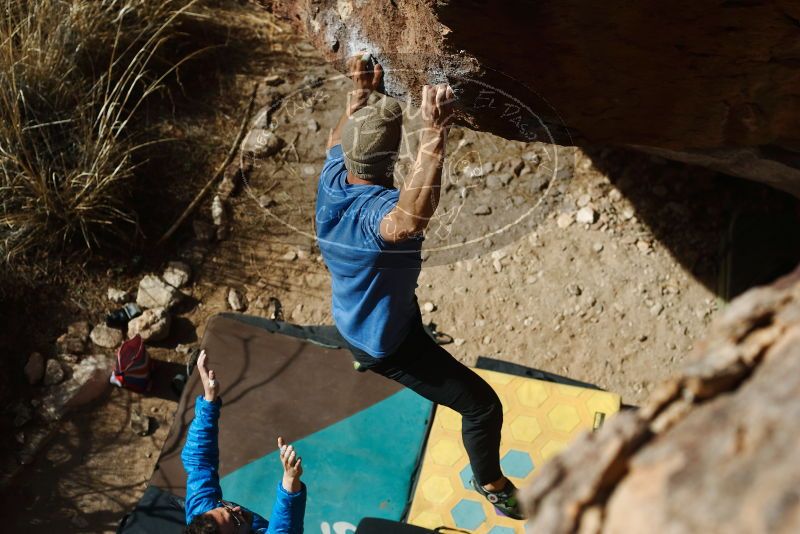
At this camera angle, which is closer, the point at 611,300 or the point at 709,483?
the point at 709,483

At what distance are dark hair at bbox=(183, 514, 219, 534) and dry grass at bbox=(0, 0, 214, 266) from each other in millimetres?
2179

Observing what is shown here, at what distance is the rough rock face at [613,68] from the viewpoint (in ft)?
7.95

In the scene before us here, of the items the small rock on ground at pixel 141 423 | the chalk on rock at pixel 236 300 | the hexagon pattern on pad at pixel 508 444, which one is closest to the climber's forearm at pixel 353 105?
the hexagon pattern on pad at pixel 508 444

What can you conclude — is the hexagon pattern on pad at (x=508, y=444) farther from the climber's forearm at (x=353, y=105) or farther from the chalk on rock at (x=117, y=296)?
the chalk on rock at (x=117, y=296)

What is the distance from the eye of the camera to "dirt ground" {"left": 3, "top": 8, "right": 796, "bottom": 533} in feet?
12.9

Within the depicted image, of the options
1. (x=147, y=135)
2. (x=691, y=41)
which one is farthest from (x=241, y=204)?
(x=691, y=41)

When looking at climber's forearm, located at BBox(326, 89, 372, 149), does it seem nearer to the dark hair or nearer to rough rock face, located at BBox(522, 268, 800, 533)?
the dark hair

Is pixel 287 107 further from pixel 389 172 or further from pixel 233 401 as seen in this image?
pixel 389 172

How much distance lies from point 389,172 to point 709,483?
178 cm

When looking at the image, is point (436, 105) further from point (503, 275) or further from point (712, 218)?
point (712, 218)

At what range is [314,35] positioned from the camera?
12.5 ft

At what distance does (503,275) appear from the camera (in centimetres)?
429

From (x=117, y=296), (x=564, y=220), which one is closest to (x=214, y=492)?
(x=117, y=296)

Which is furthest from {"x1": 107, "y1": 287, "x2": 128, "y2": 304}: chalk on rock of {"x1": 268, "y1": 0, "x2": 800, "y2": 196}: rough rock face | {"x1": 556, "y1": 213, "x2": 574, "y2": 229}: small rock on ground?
{"x1": 556, "y1": 213, "x2": 574, "y2": 229}: small rock on ground
